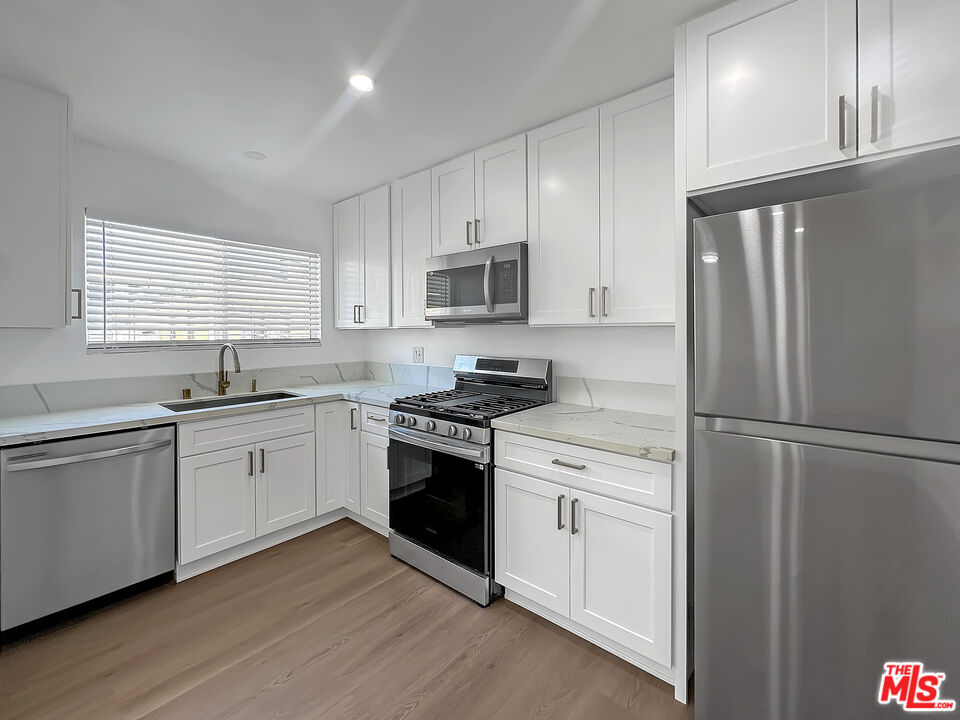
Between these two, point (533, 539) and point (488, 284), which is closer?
point (533, 539)

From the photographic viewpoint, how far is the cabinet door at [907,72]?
1.16 m

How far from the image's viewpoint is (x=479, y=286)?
2.61m

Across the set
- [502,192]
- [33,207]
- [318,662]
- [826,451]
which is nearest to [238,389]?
[33,207]

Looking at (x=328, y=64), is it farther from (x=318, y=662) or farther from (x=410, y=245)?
(x=318, y=662)

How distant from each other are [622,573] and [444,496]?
3.29 ft

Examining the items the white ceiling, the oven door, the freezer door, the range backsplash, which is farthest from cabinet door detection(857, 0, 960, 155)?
the oven door

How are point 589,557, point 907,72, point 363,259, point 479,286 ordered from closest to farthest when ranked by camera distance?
point 907,72 → point 589,557 → point 479,286 → point 363,259

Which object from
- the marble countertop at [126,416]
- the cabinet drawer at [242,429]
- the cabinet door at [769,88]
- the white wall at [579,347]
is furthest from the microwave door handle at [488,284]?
the cabinet drawer at [242,429]

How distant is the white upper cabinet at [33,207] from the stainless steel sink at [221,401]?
84 cm

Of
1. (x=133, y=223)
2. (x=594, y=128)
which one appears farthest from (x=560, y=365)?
(x=133, y=223)

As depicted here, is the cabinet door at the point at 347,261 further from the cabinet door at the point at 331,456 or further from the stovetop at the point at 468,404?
the stovetop at the point at 468,404

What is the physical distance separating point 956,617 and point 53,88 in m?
3.81

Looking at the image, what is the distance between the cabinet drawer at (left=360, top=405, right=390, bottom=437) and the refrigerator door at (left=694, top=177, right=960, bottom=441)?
6.36 ft

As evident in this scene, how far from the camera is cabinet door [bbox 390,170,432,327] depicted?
9.82 feet
